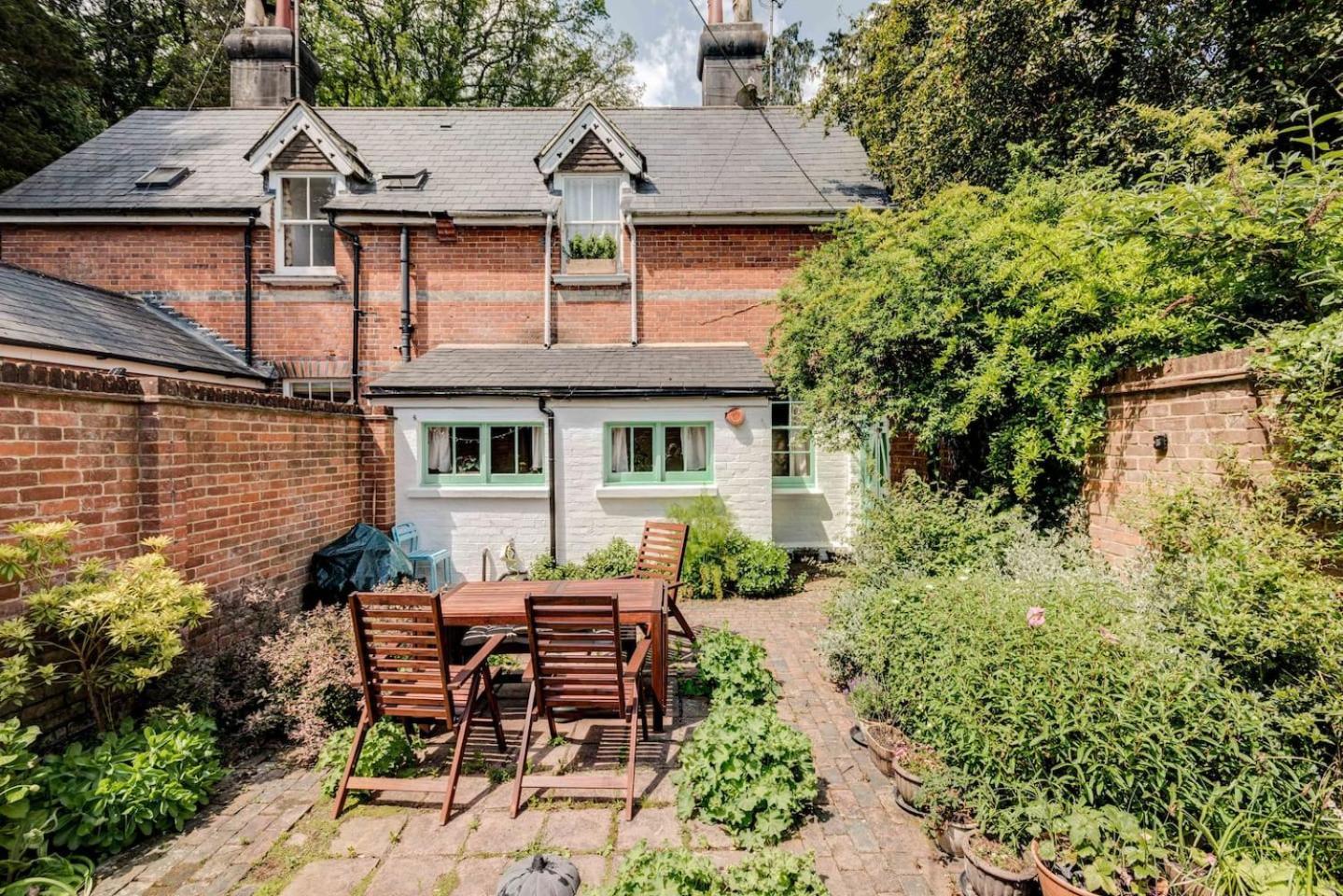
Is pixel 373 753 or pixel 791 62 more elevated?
pixel 791 62

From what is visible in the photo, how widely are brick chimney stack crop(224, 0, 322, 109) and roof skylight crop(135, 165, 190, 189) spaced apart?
10.9ft

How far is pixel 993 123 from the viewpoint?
777 cm

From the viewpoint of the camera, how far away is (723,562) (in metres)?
8.02

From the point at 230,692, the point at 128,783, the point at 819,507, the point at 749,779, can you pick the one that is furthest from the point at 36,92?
the point at 749,779

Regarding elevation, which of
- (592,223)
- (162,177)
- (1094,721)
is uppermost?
A: (162,177)

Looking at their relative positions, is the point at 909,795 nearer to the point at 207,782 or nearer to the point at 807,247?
the point at 207,782

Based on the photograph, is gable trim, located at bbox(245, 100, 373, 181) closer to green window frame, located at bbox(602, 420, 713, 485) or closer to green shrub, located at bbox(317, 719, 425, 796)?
green window frame, located at bbox(602, 420, 713, 485)

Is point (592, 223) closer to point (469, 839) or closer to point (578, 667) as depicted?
point (578, 667)

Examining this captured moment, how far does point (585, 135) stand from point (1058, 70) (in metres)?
7.64

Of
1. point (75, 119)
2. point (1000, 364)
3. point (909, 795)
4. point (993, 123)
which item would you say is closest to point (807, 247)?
point (993, 123)

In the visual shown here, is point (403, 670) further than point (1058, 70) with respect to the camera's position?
No

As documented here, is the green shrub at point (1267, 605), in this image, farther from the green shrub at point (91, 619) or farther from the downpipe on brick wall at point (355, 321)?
the downpipe on brick wall at point (355, 321)

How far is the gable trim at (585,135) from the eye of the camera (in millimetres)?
10367

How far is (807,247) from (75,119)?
19684 mm
